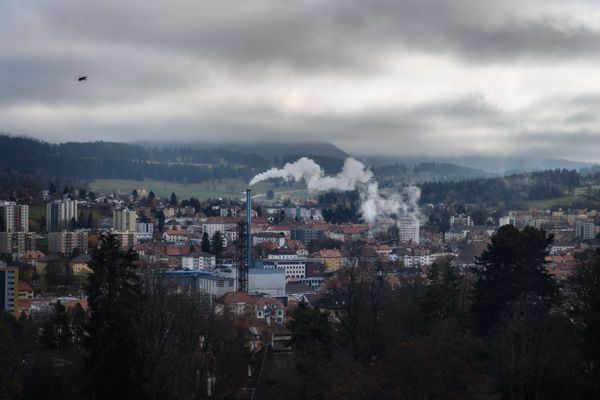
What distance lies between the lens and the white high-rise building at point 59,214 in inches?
4291

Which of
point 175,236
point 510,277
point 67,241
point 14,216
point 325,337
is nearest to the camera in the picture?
Answer: point 325,337

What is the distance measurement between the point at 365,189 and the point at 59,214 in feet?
250

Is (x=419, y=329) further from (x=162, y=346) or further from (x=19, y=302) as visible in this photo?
(x=19, y=302)

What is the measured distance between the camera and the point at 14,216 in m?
106

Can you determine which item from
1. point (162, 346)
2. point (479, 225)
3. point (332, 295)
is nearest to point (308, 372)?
point (162, 346)

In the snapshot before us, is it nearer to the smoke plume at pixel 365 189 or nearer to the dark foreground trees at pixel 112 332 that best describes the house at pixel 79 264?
the dark foreground trees at pixel 112 332

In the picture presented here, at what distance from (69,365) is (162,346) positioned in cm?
458

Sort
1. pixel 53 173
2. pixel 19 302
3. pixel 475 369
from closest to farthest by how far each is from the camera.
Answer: pixel 475 369, pixel 19 302, pixel 53 173

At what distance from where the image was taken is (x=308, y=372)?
2503cm

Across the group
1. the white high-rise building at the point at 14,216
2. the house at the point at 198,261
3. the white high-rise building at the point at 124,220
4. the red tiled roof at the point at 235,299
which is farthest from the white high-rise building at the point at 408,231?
the red tiled roof at the point at 235,299

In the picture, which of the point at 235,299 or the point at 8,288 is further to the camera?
the point at 8,288

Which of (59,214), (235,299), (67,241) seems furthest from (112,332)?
(59,214)

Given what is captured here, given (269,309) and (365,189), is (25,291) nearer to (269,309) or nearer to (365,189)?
(269,309)

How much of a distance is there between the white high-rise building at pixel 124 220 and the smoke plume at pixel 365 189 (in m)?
32.3
